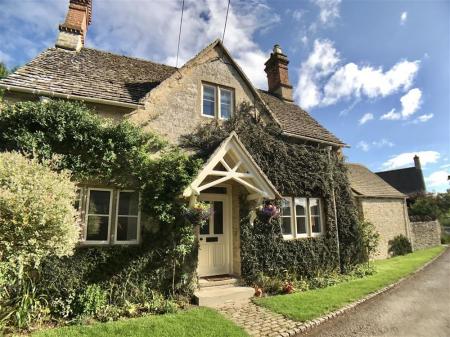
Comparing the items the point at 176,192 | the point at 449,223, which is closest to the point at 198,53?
the point at 176,192

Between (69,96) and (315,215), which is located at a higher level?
(69,96)

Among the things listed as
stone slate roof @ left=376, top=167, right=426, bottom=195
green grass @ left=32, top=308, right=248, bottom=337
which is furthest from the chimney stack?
green grass @ left=32, top=308, right=248, bottom=337

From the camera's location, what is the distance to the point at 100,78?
10.6 m

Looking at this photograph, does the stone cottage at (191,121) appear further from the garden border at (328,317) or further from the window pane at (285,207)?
the garden border at (328,317)

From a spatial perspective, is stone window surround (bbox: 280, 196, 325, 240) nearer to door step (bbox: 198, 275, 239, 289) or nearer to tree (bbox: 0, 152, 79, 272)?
door step (bbox: 198, 275, 239, 289)

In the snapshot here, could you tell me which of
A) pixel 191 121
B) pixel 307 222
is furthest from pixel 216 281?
pixel 191 121

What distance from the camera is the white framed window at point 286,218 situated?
465 inches

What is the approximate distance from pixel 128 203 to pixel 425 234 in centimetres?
2510

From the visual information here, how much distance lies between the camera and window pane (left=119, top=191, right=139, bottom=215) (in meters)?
8.99

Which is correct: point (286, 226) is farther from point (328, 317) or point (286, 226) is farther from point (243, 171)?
point (328, 317)

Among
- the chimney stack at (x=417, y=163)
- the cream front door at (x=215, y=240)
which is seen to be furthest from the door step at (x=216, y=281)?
the chimney stack at (x=417, y=163)

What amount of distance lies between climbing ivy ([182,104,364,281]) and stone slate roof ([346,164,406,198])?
5212 millimetres

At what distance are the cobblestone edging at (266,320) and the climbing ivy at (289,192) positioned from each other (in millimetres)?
2015

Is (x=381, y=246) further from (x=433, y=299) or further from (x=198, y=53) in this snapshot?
(x=198, y=53)
